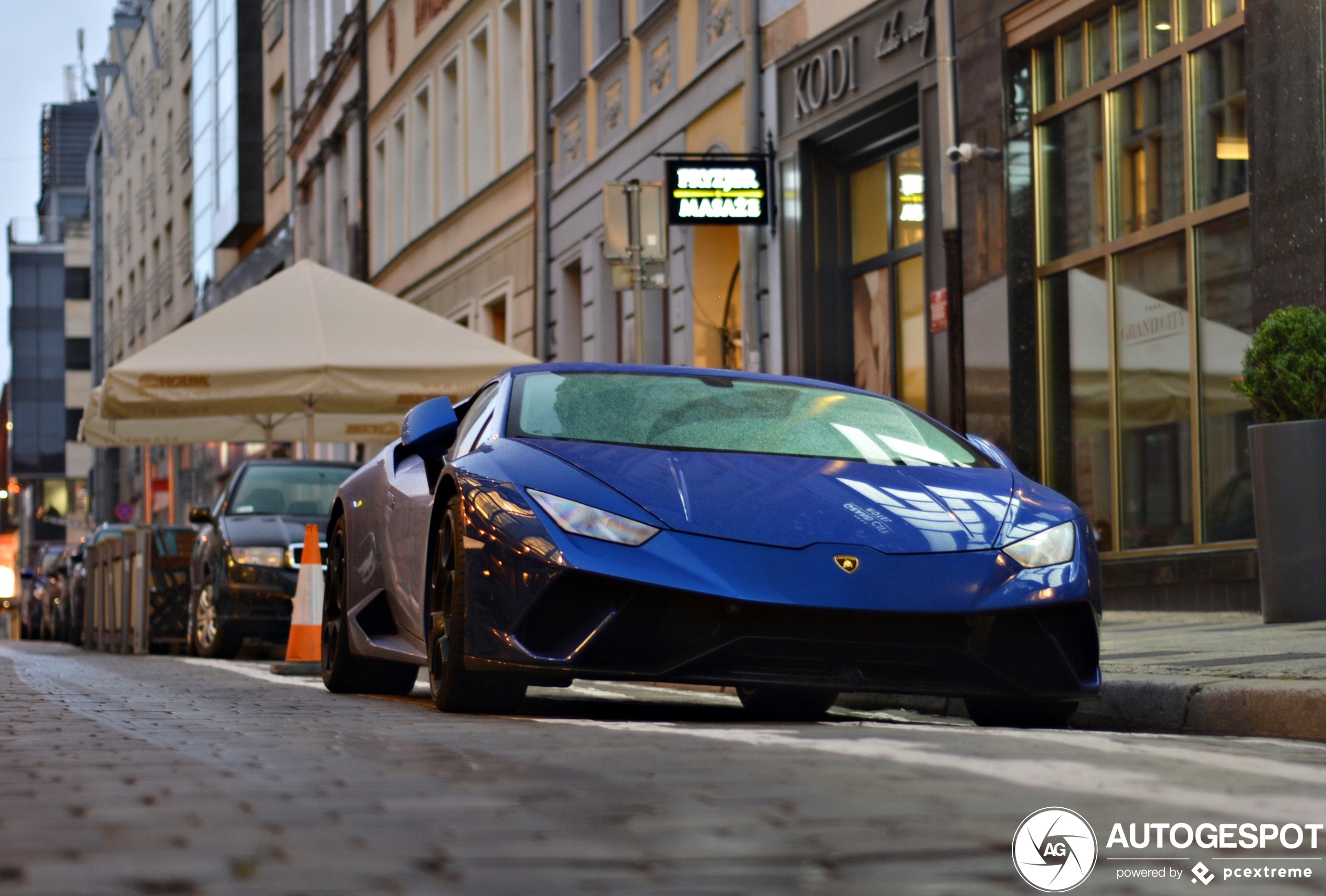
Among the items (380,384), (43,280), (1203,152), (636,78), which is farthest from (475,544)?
(43,280)

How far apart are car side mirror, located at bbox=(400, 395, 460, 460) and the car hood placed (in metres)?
0.78

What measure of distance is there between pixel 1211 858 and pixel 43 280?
126778 millimetres

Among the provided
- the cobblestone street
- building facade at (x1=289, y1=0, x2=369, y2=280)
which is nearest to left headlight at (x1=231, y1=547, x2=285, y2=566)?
the cobblestone street

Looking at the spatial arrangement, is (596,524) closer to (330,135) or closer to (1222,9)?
(1222,9)

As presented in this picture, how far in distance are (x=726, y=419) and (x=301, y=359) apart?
9.90m

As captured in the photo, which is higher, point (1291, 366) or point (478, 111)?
point (478, 111)

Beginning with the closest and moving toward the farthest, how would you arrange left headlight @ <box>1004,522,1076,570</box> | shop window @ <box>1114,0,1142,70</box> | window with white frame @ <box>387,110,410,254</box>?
left headlight @ <box>1004,522,1076,570</box>
shop window @ <box>1114,0,1142,70</box>
window with white frame @ <box>387,110,410,254</box>

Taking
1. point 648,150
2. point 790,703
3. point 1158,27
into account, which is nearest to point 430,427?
point 790,703

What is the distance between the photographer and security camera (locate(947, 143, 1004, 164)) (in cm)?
1469

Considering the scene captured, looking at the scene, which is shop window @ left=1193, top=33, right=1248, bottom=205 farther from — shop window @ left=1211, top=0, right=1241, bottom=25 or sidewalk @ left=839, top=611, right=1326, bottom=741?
sidewalk @ left=839, top=611, right=1326, bottom=741

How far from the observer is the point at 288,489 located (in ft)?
51.7

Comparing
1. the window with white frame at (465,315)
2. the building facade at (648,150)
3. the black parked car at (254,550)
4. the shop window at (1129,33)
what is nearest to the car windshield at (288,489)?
the black parked car at (254,550)

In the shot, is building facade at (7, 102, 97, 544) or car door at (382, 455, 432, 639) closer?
car door at (382, 455, 432, 639)

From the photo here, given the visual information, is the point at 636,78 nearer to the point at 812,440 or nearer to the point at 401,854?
the point at 812,440
